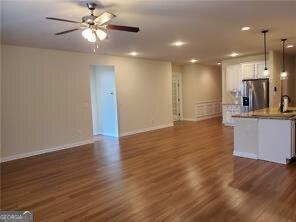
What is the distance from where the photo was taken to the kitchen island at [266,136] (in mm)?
4309

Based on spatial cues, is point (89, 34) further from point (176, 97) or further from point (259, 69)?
point (176, 97)

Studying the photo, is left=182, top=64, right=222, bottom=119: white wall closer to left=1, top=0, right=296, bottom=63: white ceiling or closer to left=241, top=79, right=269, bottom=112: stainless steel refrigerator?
left=241, top=79, right=269, bottom=112: stainless steel refrigerator

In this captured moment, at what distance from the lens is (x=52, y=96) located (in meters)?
5.96

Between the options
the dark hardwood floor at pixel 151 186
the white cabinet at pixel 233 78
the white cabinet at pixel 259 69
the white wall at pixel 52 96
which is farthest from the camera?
the white cabinet at pixel 233 78

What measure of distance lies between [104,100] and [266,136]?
200 inches

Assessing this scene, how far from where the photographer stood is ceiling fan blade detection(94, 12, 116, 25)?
2.82 meters

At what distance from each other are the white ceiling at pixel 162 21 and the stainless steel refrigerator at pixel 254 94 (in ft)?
7.01

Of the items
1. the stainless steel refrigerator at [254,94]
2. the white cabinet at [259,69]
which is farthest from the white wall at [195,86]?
the white cabinet at [259,69]

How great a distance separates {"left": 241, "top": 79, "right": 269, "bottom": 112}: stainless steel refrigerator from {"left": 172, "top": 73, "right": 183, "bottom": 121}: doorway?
3.22m

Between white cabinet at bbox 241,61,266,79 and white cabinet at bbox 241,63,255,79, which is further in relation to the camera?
white cabinet at bbox 241,63,255,79

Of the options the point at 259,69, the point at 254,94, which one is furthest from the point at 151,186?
the point at 259,69

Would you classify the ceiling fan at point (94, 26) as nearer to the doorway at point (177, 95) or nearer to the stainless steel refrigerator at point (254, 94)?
the stainless steel refrigerator at point (254, 94)

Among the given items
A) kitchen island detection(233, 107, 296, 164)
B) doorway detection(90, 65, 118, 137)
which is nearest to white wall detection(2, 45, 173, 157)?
doorway detection(90, 65, 118, 137)

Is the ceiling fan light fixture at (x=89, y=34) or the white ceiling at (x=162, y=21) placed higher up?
the white ceiling at (x=162, y=21)
